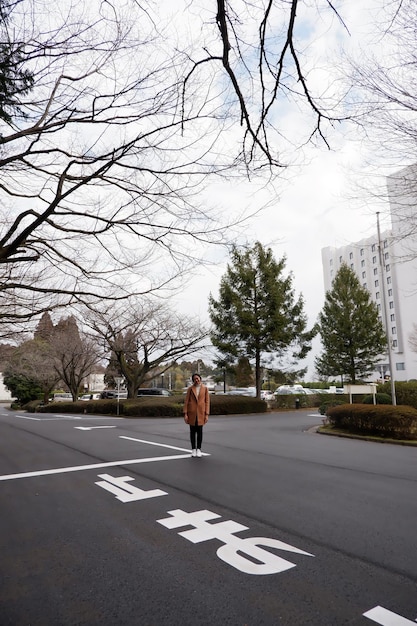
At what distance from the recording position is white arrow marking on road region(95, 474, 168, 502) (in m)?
5.01

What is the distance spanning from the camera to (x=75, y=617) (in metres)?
2.44

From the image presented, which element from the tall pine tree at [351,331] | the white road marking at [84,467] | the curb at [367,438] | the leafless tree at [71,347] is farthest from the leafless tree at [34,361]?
the white road marking at [84,467]

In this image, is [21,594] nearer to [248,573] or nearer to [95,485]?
[248,573]

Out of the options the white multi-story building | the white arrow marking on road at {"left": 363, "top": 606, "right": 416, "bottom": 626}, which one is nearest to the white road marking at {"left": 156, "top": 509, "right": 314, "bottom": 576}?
the white arrow marking on road at {"left": 363, "top": 606, "right": 416, "bottom": 626}

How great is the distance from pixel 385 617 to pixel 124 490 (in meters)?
3.69

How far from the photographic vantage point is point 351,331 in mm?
31438

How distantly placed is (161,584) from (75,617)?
23.7 inches

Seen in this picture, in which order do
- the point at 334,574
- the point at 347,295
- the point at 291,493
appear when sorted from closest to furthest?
the point at 334,574
the point at 291,493
the point at 347,295

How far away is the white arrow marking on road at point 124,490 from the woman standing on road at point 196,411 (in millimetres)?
2272

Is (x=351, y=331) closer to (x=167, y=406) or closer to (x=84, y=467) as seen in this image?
(x=167, y=406)

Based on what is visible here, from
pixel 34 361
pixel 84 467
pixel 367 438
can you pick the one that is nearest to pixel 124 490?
pixel 84 467

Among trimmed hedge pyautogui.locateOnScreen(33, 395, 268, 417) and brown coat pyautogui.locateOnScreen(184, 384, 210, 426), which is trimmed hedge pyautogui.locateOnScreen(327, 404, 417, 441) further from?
trimmed hedge pyautogui.locateOnScreen(33, 395, 268, 417)

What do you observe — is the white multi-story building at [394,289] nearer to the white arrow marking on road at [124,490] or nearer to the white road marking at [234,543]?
the white arrow marking on road at [124,490]

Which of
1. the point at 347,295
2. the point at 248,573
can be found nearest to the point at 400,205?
the point at 248,573
